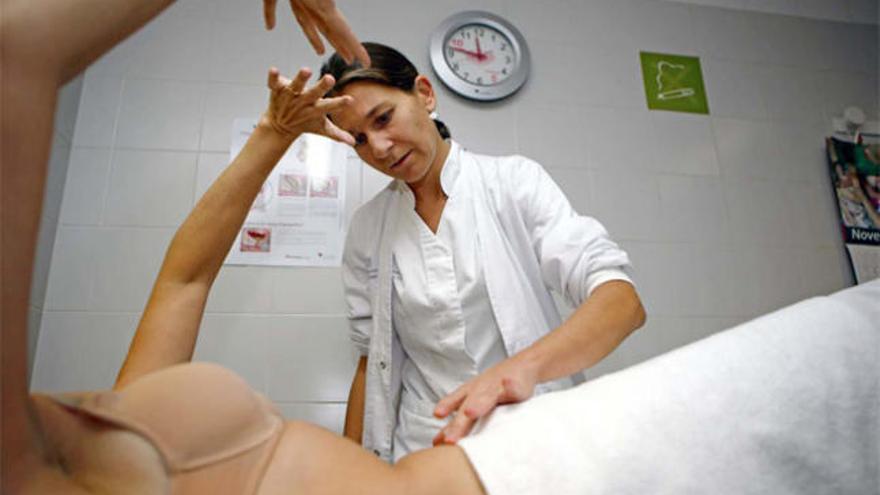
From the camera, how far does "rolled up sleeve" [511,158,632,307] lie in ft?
3.45

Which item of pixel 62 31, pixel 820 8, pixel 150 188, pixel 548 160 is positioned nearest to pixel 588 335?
pixel 62 31

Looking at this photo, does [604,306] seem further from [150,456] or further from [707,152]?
[707,152]

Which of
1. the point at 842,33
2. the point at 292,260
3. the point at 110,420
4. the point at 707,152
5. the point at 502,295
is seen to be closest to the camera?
the point at 110,420

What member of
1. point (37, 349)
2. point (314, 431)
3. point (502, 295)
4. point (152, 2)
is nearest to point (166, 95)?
point (37, 349)

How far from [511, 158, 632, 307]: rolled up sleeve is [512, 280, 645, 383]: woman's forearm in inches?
2.1

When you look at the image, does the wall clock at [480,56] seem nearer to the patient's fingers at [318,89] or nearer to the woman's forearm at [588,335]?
the patient's fingers at [318,89]

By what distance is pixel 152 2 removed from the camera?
1.63 ft

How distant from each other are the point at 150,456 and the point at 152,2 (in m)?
0.40

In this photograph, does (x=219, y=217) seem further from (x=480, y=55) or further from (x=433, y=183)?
(x=480, y=55)

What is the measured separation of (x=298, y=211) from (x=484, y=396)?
3.68 feet

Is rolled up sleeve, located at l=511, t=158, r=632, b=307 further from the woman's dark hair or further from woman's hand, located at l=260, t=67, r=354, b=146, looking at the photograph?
woman's hand, located at l=260, t=67, r=354, b=146

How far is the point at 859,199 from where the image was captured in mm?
2027

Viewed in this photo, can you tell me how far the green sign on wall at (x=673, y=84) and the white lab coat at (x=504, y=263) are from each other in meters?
1.01

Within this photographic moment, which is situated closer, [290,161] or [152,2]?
[152,2]
